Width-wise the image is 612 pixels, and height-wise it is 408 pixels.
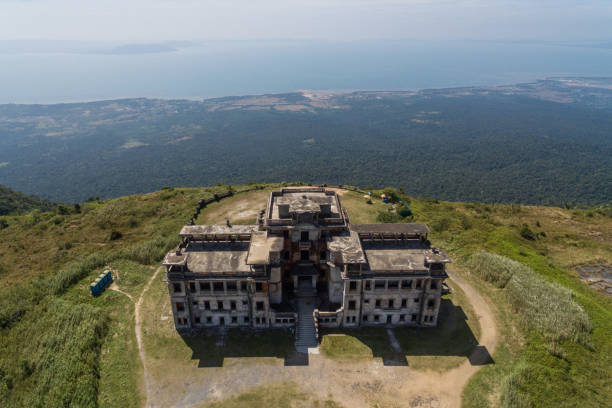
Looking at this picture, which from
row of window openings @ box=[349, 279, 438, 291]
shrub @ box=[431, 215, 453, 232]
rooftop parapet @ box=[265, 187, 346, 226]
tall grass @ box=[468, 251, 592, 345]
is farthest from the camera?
shrub @ box=[431, 215, 453, 232]

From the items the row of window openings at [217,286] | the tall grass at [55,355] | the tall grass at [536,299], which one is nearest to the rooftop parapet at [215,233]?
the row of window openings at [217,286]

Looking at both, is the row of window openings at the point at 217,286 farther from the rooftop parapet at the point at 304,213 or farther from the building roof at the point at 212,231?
the rooftop parapet at the point at 304,213

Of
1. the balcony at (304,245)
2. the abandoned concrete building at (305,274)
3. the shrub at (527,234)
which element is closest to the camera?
the abandoned concrete building at (305,274)

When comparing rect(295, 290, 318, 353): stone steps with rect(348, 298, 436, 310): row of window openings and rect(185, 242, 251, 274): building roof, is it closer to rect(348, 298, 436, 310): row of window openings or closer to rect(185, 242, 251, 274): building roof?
rect(348, 298, 436, 310): row of window openings

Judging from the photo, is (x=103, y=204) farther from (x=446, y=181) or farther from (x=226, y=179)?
(x=446, y=181)

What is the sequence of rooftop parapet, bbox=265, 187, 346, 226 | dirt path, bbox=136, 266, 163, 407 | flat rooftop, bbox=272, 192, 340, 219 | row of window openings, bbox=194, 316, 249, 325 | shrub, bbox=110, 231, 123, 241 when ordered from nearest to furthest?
dirt path, bbox=136, 266, 163, 407, row of window openings, bbox=194, 316, 249, 325, rooftop parapet, bbox=265, 187, 346, 226, flat rooftop, bbox=272, 192, 340, 219, shrub, bbox=110, 231, 123, 241

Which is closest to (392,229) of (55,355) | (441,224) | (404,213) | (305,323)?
(305,323)

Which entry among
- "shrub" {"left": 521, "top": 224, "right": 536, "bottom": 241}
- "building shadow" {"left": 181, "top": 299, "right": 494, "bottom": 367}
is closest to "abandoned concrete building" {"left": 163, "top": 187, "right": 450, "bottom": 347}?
"building shadow" {"left": 181, "top": 299, "right": 494, "bottom": 367}
